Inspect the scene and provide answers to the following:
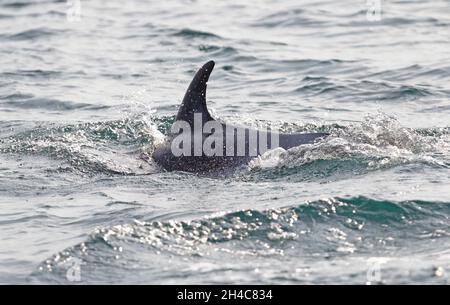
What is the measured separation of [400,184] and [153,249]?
2.84m

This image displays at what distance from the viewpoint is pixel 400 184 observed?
942cm

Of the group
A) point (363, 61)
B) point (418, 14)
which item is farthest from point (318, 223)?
point (418, 14)

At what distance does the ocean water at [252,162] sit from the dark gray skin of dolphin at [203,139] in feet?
0.48

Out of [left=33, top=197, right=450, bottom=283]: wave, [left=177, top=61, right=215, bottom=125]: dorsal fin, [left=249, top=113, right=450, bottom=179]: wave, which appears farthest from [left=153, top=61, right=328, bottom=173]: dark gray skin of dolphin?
[left=33, top=197, right=450, bottom=283]: wave

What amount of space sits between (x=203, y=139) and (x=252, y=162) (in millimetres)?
636

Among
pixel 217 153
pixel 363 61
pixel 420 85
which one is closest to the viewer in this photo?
pixel 217 153

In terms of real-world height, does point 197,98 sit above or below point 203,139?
above

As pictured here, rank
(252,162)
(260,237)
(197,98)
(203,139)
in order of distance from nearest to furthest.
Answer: (260,237), (252,162), (203,139), (197,98)

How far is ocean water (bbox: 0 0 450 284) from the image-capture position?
768cm

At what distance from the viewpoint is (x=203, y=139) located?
10594 mm

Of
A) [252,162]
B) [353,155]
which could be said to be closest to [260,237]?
[252,162]

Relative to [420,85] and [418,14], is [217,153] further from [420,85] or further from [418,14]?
[418,14]

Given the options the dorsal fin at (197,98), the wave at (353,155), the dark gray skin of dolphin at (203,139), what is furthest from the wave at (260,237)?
the dorsal fin at (197,98)

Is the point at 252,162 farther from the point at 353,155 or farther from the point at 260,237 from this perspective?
the point at 260,237
